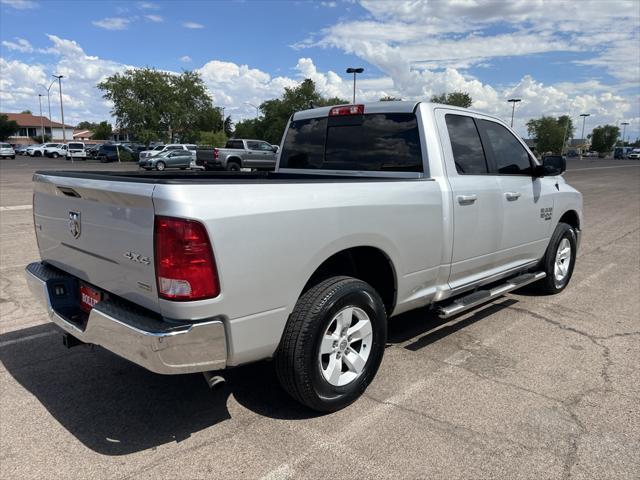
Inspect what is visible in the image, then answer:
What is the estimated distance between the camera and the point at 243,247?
8.25 ft

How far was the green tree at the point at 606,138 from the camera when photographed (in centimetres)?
13138

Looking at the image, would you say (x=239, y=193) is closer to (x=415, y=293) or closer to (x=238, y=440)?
(x=238, y=440)

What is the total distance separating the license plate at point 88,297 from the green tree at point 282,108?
5272cm

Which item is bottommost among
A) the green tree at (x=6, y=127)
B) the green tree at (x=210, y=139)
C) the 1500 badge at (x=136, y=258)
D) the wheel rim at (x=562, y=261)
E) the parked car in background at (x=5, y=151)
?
the wheel rim at (x=562, y=261)

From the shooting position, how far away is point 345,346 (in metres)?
3.19

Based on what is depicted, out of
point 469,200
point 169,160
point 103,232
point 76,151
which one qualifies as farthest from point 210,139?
point 103,232

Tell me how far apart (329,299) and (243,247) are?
68cm

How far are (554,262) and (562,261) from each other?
382 mm

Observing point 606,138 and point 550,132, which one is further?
point 606,138

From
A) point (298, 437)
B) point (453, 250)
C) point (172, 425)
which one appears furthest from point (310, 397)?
point (453, 250)

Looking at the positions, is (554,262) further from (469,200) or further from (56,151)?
(56,151)

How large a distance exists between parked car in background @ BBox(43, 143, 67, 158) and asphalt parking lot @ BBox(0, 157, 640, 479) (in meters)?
58.2

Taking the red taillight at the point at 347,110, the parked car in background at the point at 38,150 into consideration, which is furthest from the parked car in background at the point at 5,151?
the red taillight at the point at 347,110

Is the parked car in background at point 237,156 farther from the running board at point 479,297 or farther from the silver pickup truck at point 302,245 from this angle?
the running board at point 479,297
